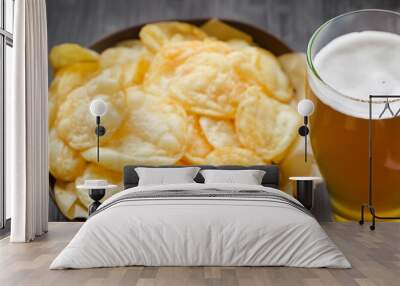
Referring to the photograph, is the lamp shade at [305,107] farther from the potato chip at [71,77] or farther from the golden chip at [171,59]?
the potato chip at [71,77]

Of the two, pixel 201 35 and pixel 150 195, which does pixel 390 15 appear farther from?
pixel 150 195

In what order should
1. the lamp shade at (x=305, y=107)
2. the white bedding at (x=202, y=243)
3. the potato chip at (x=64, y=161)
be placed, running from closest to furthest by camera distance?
1. the white bedding at (x=202, y=243)
2. the lamp shade at (x=305, y=107)
3. the potato chip at (x=64, y=161)

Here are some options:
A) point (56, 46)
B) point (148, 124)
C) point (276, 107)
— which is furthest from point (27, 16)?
point (276, 107)

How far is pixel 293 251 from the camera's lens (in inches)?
168

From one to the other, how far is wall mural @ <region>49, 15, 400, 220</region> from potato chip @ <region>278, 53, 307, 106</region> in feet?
0.04

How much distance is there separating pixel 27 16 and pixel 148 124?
1997mm

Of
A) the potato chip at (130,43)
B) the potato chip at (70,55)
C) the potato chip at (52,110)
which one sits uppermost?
the potato chip at (130,43)

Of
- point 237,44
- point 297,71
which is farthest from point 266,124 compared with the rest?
point 237,44

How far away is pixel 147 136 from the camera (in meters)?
7.02

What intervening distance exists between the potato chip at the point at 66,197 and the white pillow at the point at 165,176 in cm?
99

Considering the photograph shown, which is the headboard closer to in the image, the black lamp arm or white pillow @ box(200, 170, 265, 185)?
white pillow @ box(200, 170, 265, 185)

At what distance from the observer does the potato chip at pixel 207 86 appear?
22.8ft

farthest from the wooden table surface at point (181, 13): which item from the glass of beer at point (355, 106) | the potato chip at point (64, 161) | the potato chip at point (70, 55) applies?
the potato chip at point (64, 161)

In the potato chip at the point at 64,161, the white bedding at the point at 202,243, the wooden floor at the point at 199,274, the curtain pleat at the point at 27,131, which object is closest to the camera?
the wooden floor at the point at 199,274
